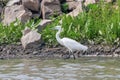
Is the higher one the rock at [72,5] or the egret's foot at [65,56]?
the rock at [72,5]

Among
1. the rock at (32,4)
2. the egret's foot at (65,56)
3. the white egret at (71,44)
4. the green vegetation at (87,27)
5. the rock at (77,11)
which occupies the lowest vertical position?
the egret's foot at (65,56)

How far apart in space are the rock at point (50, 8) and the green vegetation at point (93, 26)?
117cm

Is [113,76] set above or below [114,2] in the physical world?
below

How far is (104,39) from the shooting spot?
701 inches

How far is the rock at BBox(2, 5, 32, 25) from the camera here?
2006cm

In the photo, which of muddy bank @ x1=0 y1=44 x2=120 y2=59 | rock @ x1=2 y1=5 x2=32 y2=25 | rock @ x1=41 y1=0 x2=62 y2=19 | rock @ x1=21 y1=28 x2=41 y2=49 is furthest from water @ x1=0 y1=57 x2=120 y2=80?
rock @ x1=41 y1=0 x2=62 y2=19

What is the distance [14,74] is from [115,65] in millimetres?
2969

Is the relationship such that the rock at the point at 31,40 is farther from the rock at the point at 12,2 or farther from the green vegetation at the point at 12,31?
the rock at the point at 12,2

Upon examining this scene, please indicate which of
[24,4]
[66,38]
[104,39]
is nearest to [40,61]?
[66,38]

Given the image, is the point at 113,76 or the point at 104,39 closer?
the point at 113,76

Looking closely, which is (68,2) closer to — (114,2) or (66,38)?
(114,2)

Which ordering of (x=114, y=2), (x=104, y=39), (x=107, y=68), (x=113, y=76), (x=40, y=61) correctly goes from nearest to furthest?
(x=113, y=76) < (x=107, y=68) < (x=40, y=61) < (x=104, y=39) < (x=114, y=2)

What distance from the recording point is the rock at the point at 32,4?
67.7 ft

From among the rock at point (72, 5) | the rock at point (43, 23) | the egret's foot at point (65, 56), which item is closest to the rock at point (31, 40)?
the egret's foot at point (65, 56)
